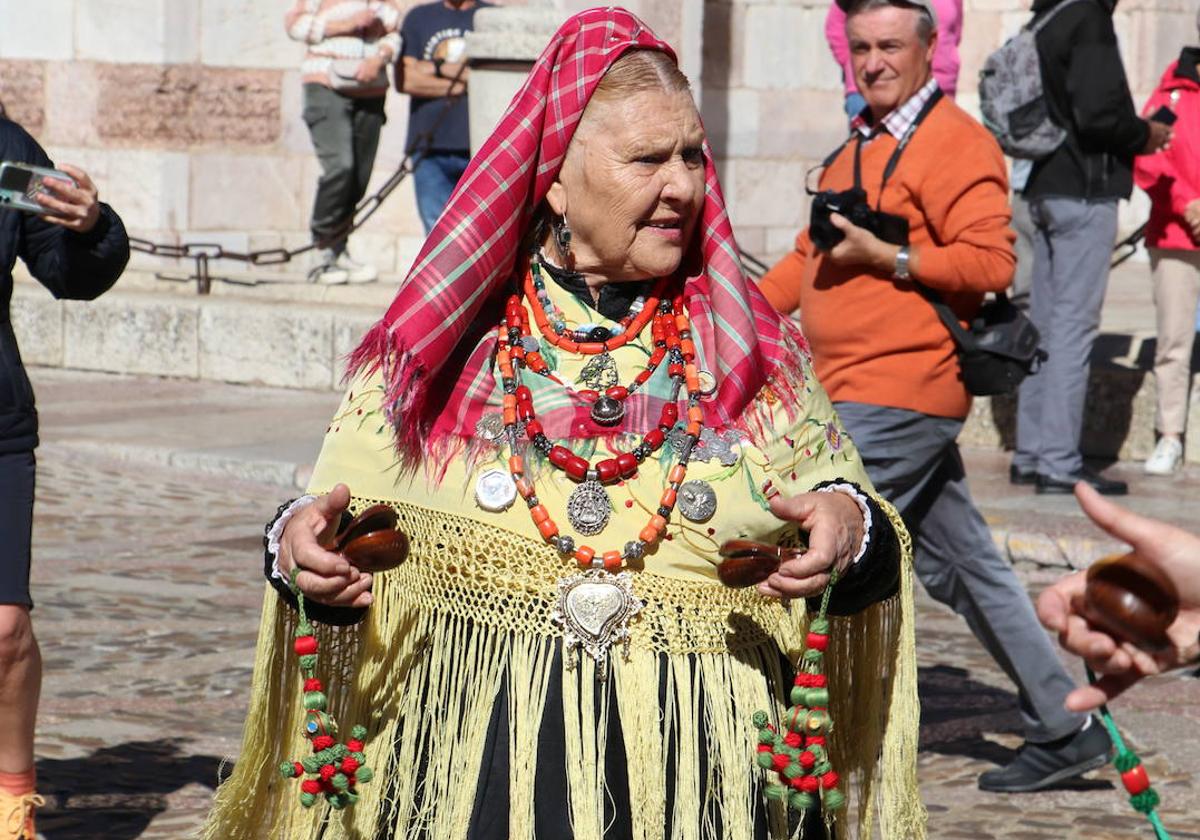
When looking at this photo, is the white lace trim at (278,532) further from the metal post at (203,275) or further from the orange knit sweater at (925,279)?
the metal post at (203,275)

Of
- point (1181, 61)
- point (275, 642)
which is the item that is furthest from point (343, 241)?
point (275, 642)

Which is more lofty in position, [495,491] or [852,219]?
[852,219]

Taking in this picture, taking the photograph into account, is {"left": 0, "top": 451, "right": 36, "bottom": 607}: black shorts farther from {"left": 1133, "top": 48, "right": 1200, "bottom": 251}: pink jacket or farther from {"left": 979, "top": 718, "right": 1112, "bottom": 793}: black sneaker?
{"left": 1133, "top": 48, "right": 1200, "bottom": 251}: pink jacket

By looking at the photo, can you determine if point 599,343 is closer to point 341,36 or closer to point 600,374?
point 600,374

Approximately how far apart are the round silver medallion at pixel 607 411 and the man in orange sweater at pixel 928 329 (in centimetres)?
197

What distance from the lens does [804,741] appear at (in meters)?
3.45

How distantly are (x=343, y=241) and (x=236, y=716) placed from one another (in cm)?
855

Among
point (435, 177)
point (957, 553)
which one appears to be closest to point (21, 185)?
point (957, 553)

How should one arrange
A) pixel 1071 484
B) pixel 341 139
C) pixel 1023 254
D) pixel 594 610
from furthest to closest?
pixel 341 139, pixel 1023 254, pixel 1071 484, pixel 594 610

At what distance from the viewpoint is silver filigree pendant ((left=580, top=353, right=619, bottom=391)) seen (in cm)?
356

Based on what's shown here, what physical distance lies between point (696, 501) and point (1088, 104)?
5.49m

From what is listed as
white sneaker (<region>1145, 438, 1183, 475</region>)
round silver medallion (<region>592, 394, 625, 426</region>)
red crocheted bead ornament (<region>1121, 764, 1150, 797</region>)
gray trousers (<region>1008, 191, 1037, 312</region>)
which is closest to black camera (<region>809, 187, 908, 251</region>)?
round silver medallion (<region>592, 394, 625, 426</region>)

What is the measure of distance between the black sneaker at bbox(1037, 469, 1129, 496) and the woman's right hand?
609cm

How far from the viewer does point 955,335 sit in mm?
5559
